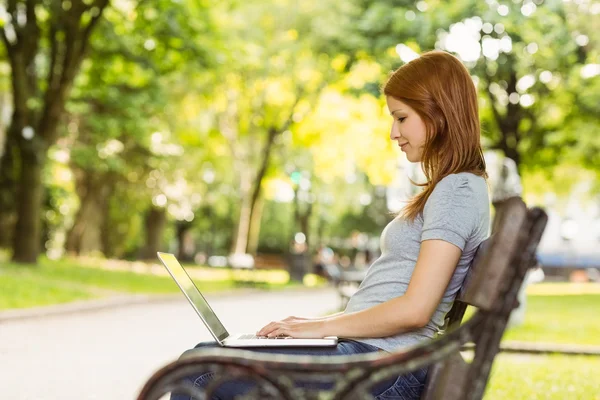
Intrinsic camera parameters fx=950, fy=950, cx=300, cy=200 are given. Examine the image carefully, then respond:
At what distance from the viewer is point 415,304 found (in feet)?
9.65

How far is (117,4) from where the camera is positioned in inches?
1034

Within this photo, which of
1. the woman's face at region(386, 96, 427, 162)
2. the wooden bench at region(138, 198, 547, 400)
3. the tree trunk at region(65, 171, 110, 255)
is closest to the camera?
the wooden bench at region(138, 198, 547, 400)

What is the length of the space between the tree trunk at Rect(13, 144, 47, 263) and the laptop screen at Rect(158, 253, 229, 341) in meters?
19.8

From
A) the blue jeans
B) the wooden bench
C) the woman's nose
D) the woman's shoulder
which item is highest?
the woman's nose

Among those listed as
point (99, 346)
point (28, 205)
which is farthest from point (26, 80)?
point (99, 346)

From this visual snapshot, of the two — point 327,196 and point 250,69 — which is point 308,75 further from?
point 327,196

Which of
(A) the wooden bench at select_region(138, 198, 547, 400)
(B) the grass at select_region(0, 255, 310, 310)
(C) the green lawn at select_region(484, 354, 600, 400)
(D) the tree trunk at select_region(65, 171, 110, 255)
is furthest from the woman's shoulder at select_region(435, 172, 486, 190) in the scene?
(D) the tree trunk at select_region(65, 171, 110, 255)

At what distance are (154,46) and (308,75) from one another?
47.8 ft

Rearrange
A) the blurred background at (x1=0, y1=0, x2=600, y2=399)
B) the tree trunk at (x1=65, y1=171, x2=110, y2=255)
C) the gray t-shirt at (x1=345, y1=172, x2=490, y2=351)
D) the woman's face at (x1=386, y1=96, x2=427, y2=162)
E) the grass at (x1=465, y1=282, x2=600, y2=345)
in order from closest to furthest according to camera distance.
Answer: the gray t-shirt at (x1=345, y1=172, x2=490, y2=351) → the woman's face at (x1=386, y1=96, x2=427, y2=162) → the grass at (x1=465, y1=282, x2=600, y2=345) → the blurred background at (x1=0, y1=0, x2=600, y2=399) → the tree trunk at (x1=65, y1=171, x2=110, y2=255)

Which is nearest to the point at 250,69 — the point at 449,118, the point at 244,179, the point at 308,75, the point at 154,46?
the point at 308,75

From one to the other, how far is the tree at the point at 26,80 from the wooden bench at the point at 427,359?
66.2ft

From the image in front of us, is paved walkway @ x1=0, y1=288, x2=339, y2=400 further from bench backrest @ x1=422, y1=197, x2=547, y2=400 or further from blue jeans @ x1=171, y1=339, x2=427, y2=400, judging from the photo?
bench backrest @ x1=422, y1=197, x2=547, y2=400

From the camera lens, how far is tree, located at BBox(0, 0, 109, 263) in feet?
71.7

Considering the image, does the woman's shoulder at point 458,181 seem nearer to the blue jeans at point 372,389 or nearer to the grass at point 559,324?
the blue jeans at point 372,389
